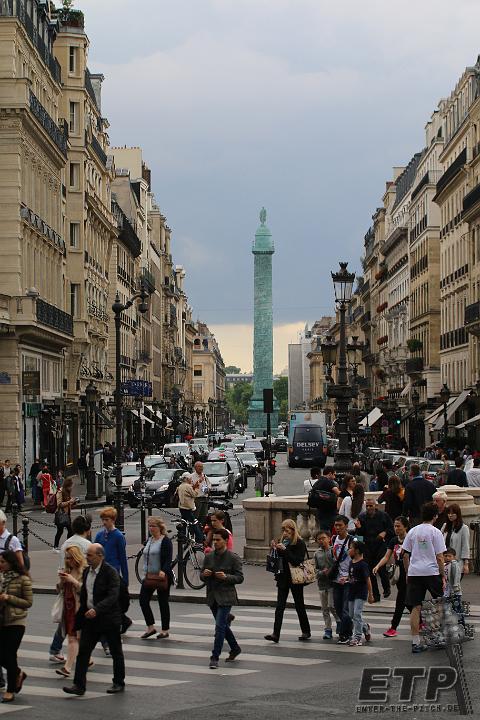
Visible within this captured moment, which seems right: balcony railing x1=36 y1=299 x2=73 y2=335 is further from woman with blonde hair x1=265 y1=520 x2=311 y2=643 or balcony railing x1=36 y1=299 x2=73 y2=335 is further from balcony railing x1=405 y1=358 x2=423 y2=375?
woman with blonde hair x1=265 y1=520 x2=311 y2=643

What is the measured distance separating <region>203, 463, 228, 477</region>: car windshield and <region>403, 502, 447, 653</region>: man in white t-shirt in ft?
122

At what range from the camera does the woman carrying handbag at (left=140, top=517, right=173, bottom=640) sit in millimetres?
18625

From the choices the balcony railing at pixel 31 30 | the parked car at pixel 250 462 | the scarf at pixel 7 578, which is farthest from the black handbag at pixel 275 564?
the parked car at pixel 250 462

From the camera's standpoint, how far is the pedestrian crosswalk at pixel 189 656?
15438 millimetres

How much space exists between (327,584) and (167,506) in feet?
98.1

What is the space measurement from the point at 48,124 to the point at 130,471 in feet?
54.1

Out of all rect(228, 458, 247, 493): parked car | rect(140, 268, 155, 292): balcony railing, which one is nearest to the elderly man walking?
rect(228, 458, 247, 493): parked car

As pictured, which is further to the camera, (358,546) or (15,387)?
(15,387)

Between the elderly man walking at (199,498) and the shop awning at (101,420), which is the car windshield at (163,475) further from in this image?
the shop awning at (101,420)

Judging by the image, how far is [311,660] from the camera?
55.9 ft

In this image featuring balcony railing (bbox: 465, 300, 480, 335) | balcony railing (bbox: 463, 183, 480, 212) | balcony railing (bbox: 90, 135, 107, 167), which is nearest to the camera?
balcony railing (bbox: 465, 300, 480, 335)

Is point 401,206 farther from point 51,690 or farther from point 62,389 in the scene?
point 51,690

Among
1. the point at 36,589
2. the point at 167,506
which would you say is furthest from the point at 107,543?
the point at 167,506

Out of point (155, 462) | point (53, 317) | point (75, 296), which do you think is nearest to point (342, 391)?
point (155, 462)
